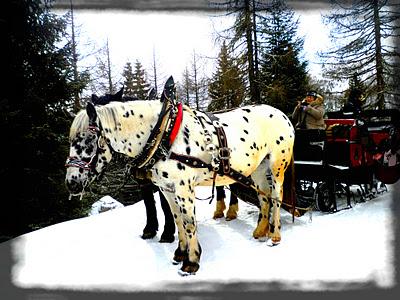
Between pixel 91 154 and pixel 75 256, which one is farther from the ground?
pixel 91 154

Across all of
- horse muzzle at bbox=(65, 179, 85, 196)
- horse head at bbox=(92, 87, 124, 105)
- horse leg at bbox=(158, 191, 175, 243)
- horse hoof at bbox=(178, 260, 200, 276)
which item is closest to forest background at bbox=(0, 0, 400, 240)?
horse head at bbox=(92, 87, 124, 105)

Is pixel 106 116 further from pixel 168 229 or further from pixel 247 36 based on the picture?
pixel 168 229

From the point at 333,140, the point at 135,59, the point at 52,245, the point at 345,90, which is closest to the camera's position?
the point at 345,90

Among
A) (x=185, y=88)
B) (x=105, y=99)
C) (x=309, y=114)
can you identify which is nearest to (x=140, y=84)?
(x=185, y=88)

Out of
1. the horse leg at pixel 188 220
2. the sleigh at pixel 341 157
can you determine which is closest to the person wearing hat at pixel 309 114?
the sleigh at pixel 341 157

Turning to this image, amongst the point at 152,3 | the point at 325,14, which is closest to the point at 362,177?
the point at 325,14

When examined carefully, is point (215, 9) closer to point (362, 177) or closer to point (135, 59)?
point (135, 59)

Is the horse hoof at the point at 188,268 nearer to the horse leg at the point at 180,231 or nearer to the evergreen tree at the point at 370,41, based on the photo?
the horse leg at the point at 180,231
